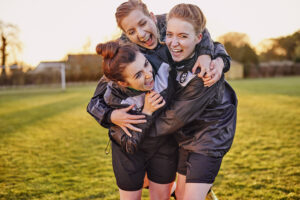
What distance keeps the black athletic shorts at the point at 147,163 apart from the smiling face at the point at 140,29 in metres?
0.85

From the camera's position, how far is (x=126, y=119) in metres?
2.29

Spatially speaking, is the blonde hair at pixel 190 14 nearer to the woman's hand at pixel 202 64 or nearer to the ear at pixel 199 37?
the ear at pixel 199 37

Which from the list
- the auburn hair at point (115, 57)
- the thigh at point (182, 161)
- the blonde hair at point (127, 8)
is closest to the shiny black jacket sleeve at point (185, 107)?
the thigh at point (182, 161)

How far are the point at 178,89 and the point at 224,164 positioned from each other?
3.06 metres

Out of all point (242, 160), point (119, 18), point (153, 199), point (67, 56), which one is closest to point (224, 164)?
point (242, 160)

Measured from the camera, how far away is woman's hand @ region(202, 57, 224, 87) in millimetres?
2260

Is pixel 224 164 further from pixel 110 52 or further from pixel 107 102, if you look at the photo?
pixel 110 52

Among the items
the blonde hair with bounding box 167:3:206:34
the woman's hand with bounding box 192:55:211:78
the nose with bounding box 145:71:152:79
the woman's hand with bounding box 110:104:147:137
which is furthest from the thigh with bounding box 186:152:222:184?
the blonde hair with bounding box 167:3:206:34

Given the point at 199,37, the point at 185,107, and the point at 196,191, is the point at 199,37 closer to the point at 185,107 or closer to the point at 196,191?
the point at 185,107

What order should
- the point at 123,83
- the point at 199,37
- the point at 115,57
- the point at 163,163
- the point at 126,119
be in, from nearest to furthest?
the point at 115,57
the point at 123,83
the point at 126,119
the point at 199,37
the point at 163,163

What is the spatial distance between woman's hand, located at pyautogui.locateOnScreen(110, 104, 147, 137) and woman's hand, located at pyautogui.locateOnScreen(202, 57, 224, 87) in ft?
1.95

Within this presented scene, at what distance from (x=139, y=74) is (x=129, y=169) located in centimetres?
87

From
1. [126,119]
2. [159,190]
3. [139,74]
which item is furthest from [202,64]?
[159,190]

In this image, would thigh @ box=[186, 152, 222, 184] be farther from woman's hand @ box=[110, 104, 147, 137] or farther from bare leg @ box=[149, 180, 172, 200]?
woman's hand @ box=[110, 104, 147, 137]
